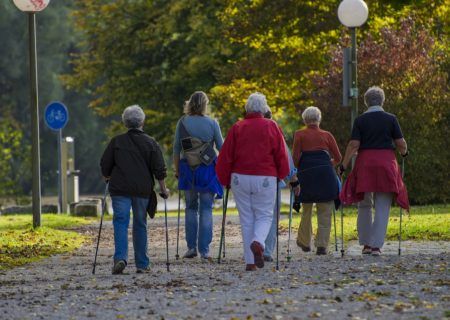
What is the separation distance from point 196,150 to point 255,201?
209 centimetres

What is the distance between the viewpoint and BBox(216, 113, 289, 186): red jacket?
44.7 ft

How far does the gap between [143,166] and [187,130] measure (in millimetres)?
1782

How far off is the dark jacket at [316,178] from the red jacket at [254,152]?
215 cm

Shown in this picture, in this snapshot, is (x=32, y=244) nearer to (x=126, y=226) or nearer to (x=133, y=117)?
(x=126, y=226)

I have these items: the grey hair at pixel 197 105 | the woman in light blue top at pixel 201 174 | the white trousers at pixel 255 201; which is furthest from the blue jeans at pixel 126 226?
the grey hair at pixel 197 105

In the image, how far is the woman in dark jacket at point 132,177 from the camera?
13.9 metres

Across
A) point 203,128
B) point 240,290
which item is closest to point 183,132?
point 203,128

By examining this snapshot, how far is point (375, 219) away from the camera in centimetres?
1518

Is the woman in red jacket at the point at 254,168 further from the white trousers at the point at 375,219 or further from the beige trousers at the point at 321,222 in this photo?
the beige trousers at the point at 321,222

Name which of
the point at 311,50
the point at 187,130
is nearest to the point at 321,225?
the point at 187,130

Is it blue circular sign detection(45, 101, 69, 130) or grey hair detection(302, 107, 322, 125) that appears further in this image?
blue circular sign detection(45, 101, 69, 130)

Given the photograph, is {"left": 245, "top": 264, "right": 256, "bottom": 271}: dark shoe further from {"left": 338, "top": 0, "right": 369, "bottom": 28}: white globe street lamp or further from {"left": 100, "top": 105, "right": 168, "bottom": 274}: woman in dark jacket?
{"left": 338, "top": 0, "right": 369, "bottom": 28}: white globe street lamp

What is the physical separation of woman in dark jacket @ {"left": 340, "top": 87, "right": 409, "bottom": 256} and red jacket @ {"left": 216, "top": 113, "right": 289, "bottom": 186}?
1457 millimetres

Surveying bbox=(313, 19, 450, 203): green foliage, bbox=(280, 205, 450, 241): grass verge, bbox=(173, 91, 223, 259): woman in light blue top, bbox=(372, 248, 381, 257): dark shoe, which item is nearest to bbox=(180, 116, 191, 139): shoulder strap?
bbox=(173, 91, 223, 259): woman in light blue top
